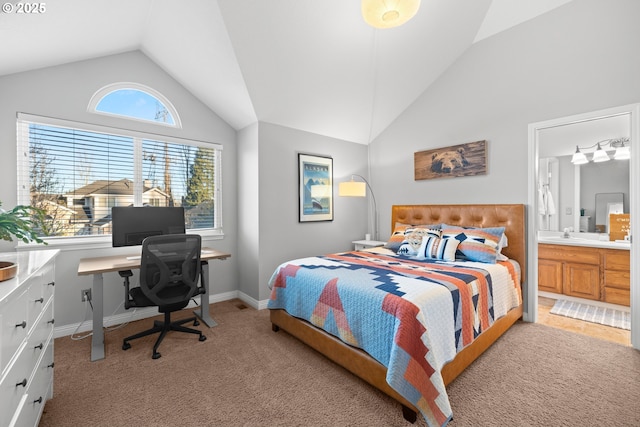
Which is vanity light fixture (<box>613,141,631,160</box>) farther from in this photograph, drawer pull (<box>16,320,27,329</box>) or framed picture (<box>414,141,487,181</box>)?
drawer pull (<box>16,320,27,329</box>)

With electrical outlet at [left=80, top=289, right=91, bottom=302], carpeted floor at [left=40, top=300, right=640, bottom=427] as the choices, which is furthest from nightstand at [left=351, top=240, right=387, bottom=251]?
electrical outlet at [left=80, top=289, right=91, bottom=302]

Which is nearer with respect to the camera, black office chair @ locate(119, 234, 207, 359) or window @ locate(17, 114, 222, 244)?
black office chair @ locate(119, 234, 207, 359)

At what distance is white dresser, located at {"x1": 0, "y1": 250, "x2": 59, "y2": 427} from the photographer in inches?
41.6

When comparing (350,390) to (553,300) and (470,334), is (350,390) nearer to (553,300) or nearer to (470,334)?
(470,334)

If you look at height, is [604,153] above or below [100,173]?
above

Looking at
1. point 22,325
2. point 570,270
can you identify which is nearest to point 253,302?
point 22,325

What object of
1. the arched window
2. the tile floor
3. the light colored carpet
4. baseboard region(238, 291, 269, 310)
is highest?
the arched window

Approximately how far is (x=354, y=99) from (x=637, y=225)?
3141mm

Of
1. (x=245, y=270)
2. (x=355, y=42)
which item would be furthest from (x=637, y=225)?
(x=245, y=270)

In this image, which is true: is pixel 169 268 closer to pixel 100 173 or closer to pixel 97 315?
pixel 97 315

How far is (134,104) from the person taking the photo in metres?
3.23

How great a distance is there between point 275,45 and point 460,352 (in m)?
3.05

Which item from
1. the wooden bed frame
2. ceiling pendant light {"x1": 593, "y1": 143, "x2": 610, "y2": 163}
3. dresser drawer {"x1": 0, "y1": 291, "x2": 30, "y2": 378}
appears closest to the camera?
dresser drawer {"x1": 0, "y1": 291, "x2": 30, "y2": 378}

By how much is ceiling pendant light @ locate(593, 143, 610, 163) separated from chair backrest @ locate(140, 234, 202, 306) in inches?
191
